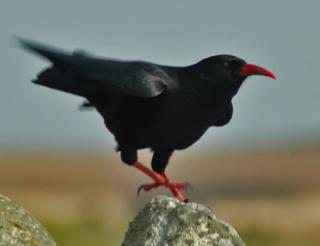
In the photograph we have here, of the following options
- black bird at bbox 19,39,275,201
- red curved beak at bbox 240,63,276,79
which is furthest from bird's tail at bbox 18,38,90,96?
red curved beak at bbox 240,63,276,79

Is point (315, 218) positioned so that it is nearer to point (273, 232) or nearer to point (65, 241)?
point (273, 232)

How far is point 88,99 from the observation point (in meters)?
18.8

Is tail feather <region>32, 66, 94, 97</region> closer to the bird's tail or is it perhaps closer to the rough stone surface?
the bird's tail

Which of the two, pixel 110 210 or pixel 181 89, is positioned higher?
pixel 181 89

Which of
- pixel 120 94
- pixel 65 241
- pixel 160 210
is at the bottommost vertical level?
A: pixel 65 241

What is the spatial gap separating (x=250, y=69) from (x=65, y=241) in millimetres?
18967

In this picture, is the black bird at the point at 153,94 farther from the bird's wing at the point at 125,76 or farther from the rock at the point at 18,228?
the rock at the point at 18,228

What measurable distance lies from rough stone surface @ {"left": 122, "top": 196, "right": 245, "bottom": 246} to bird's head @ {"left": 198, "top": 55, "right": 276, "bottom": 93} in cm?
264

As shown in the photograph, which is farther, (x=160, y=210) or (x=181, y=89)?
(x=181, y=89)

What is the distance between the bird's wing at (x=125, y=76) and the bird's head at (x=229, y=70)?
0.56 metres

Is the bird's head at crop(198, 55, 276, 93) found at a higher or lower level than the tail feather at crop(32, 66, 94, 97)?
higher

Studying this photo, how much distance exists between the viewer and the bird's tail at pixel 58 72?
18.5 meters

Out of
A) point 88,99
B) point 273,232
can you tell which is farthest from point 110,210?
point 88,99

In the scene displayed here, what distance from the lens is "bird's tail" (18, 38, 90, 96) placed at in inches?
729
